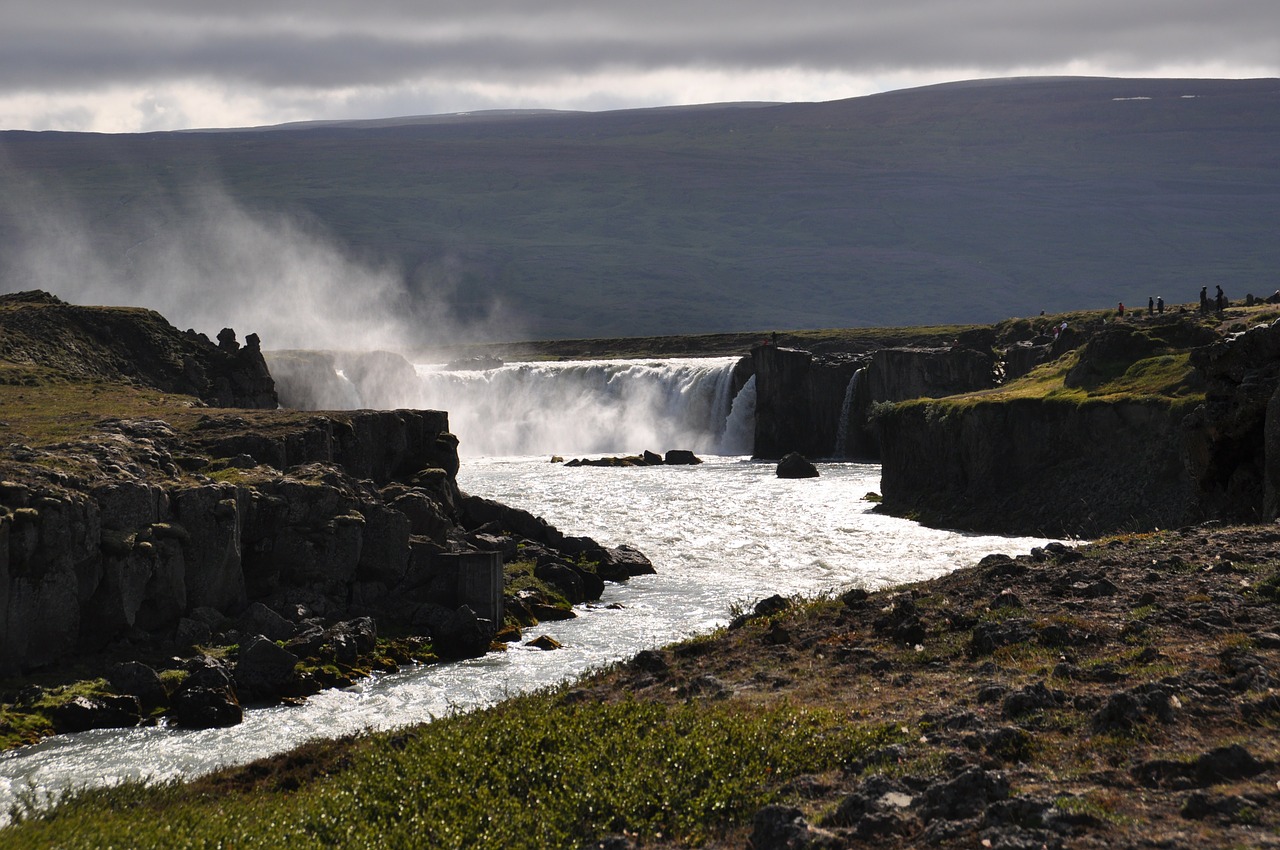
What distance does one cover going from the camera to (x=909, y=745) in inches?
588

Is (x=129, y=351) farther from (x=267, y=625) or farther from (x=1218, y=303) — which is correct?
(x=1218, y=303)

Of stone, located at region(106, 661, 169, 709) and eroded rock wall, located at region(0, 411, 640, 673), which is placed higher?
eroded rock wall, located at region(0, 411, 640, 673)

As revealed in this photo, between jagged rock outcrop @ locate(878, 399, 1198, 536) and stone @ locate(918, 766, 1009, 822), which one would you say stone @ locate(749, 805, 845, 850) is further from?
jagged rock outcrop @ locate(878, 399, 1198, 536)

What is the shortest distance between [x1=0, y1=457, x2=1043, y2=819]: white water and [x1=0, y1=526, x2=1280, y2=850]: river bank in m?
3.79

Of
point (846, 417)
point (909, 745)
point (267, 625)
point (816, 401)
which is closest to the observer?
point (909, 745)

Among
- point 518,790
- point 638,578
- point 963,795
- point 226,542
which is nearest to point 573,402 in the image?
point 638,578

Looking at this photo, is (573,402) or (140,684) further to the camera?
(573,402)

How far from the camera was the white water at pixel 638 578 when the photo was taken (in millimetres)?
27469

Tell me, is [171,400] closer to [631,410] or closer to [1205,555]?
[1205,555]

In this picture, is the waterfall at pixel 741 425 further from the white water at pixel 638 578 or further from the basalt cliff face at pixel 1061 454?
the basalt cliff face at pixel 1061 454

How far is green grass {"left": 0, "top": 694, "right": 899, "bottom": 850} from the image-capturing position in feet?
46.4

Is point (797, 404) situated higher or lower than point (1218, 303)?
lower

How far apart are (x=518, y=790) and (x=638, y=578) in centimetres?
3407

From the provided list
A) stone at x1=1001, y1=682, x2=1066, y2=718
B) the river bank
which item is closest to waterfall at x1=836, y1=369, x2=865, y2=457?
the river bank
